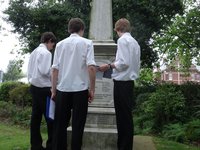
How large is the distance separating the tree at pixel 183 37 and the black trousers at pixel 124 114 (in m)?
9.16

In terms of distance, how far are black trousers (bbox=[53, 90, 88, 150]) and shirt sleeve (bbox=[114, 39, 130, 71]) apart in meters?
0.66

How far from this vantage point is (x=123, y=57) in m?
2.70

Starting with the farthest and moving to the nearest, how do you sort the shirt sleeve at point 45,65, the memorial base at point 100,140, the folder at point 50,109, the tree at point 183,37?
the tree at point 183,37, the memorial base at point 100,140, the shirt sleeve at point 45,65, the folder at point 50,109

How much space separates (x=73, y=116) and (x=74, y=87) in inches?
14.5

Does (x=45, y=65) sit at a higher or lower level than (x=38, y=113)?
higher

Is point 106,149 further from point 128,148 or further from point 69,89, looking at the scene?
point 69,89

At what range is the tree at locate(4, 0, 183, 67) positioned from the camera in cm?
1003

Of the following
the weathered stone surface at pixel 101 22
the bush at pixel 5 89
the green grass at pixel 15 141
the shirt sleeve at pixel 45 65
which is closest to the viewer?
the shirt sleeve at pixel 45 65

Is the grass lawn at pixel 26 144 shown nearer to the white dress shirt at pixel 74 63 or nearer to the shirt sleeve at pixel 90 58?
the white dress shirt at pixel 74 63

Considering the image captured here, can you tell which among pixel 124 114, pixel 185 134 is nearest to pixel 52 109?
pixel 124 114

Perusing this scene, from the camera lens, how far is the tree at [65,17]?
1003cm

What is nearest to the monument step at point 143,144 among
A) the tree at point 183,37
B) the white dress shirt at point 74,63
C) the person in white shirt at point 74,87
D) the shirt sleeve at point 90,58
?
the person in white shirt at point 74,87

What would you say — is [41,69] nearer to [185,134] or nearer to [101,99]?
[101,99]

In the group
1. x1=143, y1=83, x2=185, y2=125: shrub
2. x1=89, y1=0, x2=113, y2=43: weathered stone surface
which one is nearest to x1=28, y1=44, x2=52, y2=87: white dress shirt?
x1=89, y1=0, x2=113, y2=43: weathered stone surface
